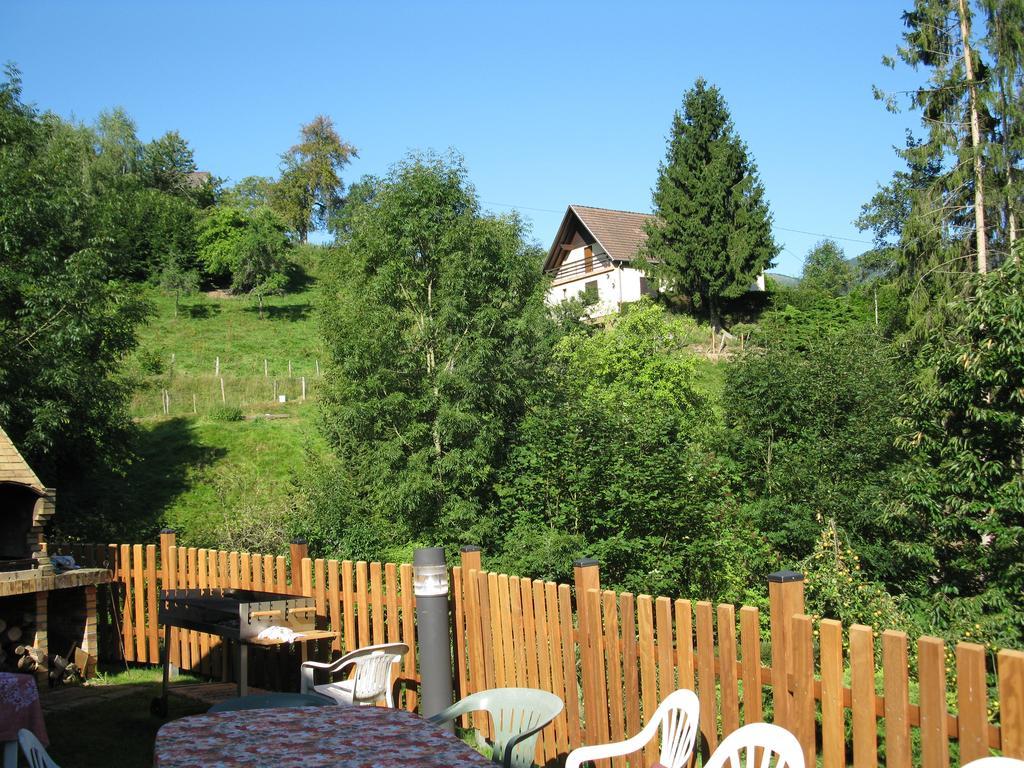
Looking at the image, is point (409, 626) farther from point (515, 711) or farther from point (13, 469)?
point (13, 469)

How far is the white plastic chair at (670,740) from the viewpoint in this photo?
137 inches

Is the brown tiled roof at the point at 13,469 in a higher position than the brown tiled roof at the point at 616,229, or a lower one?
lower

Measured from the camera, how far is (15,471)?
27.8 feet

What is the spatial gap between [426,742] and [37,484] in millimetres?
6864

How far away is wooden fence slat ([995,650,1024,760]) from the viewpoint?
2.98m

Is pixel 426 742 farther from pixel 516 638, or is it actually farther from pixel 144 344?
pixel 144 344

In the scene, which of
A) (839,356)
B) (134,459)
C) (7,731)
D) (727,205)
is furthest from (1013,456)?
(727,205)

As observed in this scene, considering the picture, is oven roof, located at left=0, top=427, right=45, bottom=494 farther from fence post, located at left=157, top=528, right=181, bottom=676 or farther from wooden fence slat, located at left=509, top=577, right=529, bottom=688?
wooden fence slat, located at left=509, top=577, right=529, bottom=688

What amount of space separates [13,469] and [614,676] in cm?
666

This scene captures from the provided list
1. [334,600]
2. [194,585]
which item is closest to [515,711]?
[334,600]

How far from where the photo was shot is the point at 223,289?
128 ft

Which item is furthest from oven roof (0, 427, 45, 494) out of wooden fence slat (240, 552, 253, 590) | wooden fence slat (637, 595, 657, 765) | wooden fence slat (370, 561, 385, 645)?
wooden fence slat (637, 595, 657, 765)

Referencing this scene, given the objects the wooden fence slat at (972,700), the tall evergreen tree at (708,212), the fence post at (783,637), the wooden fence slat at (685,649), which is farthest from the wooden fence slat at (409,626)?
the tall evergreen tree at (708,212)

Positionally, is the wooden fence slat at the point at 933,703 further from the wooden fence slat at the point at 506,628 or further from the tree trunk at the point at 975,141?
the tree trunk at the point at 975,141
